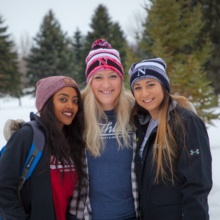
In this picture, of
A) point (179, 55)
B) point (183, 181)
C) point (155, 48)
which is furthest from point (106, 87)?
point (179, 55)

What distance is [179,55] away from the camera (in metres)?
11.4

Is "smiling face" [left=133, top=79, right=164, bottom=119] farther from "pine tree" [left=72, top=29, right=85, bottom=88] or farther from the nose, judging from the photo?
"pine tree" [left=72, top=29, right=85, bottom=88]

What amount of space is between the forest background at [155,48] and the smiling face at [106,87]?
18.0 feet

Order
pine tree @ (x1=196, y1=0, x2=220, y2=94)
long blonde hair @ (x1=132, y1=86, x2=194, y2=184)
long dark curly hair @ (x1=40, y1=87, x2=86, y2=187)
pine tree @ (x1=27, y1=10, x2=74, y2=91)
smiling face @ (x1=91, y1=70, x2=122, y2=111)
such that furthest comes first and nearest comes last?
pine tree @ (x1=27, y1=10, x2=74, y2=91)
pine tree @ (x1=196, y1=0, x2=220, y2=94)
smiling face @ (x1=91, y1=70, x2=122, y2=111)
long dark curly hair @ (x1=40, y1=87, x2=86, y2=187)
long blonde hair @ (x1=132, y1=86, x2=194, y2=184)

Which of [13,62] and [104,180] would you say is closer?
[104,180]

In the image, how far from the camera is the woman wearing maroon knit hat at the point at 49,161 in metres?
2.26

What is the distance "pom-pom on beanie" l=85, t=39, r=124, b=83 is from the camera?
117 inches

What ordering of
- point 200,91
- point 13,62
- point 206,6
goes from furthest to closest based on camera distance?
point 13,62
point 206,6
point 200,91

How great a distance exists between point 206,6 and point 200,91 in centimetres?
1446

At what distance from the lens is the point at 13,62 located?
30.2m

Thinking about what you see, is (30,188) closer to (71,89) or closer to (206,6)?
(71,89)

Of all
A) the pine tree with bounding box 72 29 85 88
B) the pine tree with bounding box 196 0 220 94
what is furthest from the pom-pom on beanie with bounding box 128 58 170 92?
the pine tree with bounding box 72 29 85 88

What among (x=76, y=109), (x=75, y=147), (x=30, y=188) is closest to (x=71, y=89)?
(x=76, y=109)

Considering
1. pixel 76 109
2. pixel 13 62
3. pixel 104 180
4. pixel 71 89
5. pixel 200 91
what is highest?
pixel 13 62
